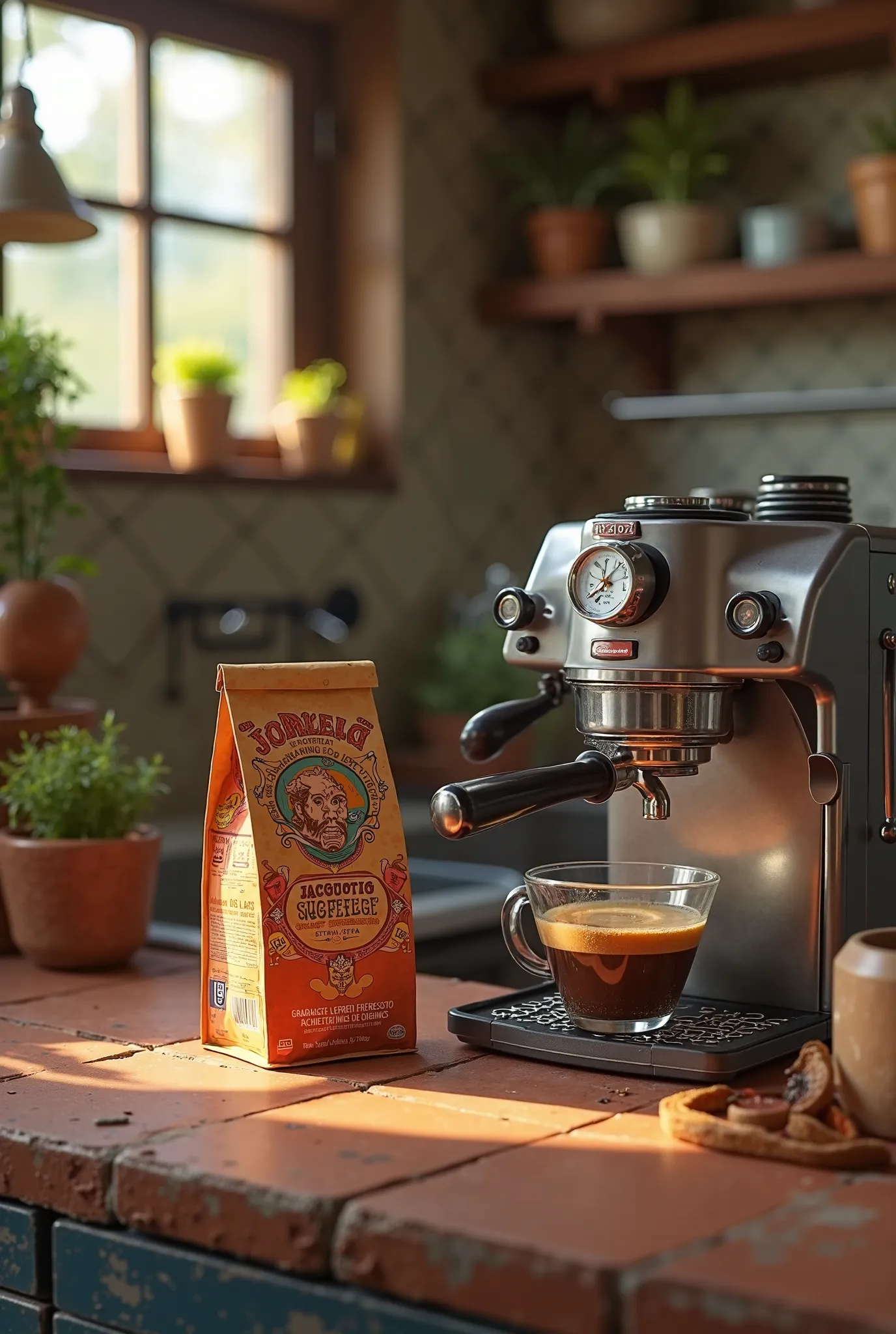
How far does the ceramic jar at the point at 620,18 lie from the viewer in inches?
116

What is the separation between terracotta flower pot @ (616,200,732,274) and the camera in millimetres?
2908

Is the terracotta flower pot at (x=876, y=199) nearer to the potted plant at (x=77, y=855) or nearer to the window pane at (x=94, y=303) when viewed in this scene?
the window pane at (x=94, y=303)

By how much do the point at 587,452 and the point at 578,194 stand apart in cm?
49

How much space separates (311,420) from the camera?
2816 millimetres

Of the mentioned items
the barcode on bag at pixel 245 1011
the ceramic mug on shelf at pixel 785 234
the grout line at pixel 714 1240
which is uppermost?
the ceramic mug on shelf at pixel 785 234

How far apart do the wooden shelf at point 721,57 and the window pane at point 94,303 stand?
0.82m

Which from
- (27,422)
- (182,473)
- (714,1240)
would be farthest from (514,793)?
(182,473)

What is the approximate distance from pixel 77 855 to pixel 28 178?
0.69 metres

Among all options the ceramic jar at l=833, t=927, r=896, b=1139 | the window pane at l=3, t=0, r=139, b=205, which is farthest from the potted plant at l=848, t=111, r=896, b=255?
the ceramic jar at l=833, t=927, r=896, b=1139

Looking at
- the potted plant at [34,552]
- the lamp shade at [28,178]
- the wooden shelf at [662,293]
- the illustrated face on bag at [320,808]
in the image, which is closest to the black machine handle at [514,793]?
the illustrated face on bag at [320,808]

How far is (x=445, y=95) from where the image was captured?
119 inches

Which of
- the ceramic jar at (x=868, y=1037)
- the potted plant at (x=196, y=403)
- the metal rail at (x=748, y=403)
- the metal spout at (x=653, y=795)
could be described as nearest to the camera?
the ceramic jar at (x=868, y=1037)

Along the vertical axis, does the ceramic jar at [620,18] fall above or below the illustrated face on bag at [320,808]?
above

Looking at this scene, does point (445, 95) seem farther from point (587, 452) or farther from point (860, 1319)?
point (860, 1319)
